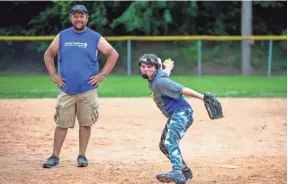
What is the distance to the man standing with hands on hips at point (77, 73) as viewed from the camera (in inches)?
309

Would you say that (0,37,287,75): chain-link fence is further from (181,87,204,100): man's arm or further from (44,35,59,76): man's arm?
(181,87,204,100): man's arm

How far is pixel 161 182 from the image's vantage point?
684cm

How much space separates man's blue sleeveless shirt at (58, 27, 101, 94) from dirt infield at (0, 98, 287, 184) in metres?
0.97

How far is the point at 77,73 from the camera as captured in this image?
785cm

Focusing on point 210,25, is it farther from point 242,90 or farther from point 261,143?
point 261,143

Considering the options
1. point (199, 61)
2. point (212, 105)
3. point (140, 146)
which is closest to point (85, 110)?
point (140, 146)

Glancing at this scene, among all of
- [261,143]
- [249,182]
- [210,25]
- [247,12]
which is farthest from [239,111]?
[210,25]

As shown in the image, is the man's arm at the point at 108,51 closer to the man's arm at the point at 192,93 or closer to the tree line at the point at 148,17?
the man's arm at the point at 192,93

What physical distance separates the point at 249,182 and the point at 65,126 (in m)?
2.35

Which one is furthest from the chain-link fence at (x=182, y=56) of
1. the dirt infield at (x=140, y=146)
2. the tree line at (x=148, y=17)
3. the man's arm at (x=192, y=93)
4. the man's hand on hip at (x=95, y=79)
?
the man's arm at (x=192, y=93)

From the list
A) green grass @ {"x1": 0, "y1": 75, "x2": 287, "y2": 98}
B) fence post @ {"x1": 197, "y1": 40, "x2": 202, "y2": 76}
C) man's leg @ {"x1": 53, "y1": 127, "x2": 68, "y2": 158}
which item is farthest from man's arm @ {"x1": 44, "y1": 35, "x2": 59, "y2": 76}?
fence post @ {"x1": 197, "y1": 40, "x2": 202, "y2": 76}

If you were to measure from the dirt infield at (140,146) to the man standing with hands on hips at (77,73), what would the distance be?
499mm

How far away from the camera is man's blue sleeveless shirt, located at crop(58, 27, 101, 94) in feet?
25.7

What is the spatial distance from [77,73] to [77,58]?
175 mm
